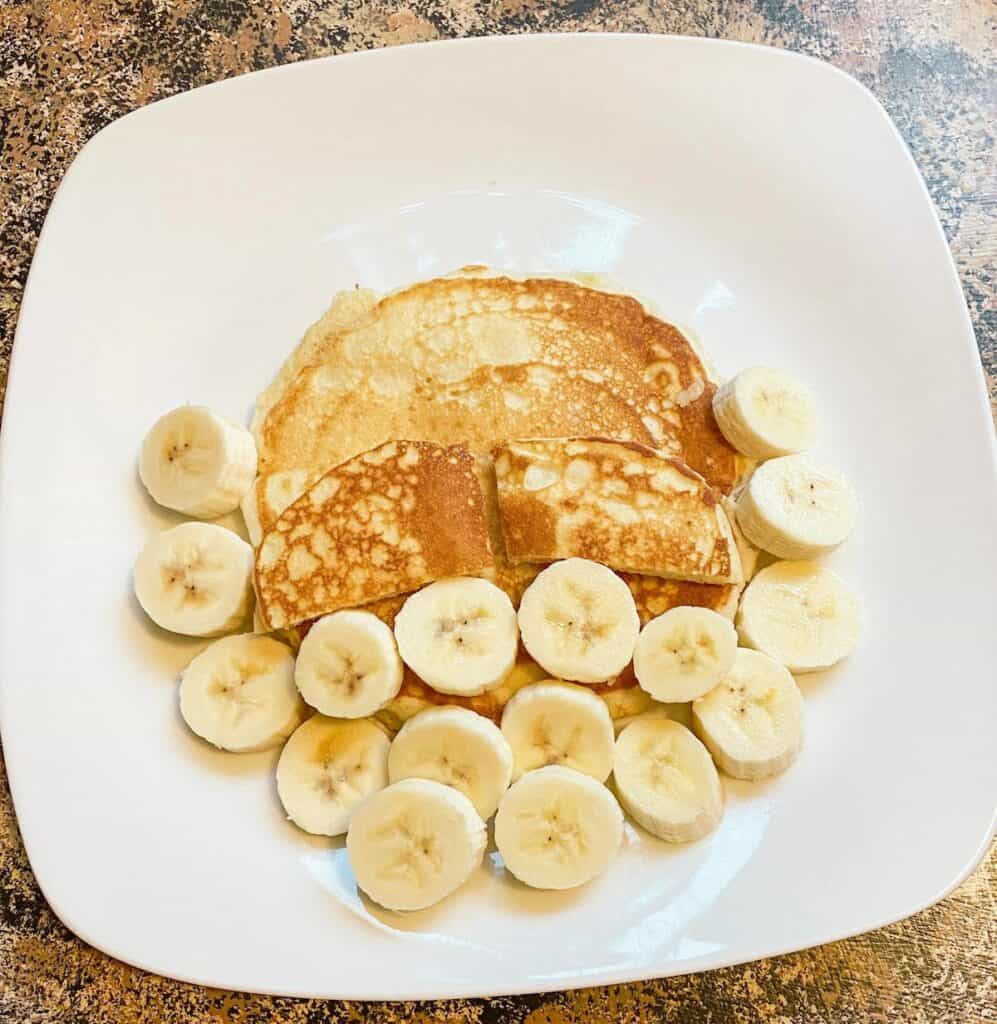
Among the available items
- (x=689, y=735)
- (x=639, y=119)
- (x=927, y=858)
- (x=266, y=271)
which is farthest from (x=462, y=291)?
(x=927, y=858)

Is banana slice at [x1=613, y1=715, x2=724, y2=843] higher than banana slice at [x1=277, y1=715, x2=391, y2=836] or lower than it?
higher

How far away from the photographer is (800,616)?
1.60 m

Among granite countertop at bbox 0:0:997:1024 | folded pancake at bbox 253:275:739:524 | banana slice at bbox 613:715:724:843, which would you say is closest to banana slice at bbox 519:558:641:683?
banana slice at bbox 613:715:724:843

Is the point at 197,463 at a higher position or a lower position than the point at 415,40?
lower

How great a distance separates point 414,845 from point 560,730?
270 mm

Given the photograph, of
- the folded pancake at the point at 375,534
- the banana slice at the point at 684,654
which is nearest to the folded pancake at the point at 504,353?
the folded pancake at the point at 375,534

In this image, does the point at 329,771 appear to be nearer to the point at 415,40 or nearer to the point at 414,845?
the point at 414,845

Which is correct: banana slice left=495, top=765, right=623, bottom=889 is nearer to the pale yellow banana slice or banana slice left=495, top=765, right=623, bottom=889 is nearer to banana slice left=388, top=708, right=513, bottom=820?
banana slice left=388, top=708, right=513, bottom=820

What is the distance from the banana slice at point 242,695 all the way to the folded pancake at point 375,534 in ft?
0.20

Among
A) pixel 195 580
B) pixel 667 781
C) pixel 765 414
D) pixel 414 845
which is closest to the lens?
pixel 414 845

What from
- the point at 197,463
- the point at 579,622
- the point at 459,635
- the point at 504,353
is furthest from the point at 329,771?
the point at 504,353

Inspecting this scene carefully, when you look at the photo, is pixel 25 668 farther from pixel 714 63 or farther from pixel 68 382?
pixel 714 63

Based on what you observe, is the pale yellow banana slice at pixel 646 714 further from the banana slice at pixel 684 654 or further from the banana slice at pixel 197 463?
the banana slice at pixel 197 463

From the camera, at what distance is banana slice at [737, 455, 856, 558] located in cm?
160
